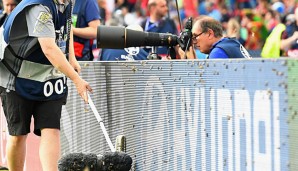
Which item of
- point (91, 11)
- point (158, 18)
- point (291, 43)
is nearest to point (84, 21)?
point (91, 11)

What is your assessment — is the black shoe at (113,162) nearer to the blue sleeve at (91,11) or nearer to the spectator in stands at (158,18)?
the blue sleeve at (91,11)

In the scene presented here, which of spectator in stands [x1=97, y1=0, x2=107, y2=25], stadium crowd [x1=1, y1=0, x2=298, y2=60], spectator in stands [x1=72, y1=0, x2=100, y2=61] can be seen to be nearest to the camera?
spectator in stands [x1=72, y1=0, x2=100, y2=61]

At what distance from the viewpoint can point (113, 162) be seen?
19.5 feet

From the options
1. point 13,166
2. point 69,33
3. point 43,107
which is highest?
point 69,33

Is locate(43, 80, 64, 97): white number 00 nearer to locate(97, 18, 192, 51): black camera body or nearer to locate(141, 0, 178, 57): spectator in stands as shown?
locate(97, 18, 192, 51): black camera body

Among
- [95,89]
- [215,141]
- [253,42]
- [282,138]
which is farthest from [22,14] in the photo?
[253,42]

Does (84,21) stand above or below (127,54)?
above

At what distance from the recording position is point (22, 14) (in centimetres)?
632

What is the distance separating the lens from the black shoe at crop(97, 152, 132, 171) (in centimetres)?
594

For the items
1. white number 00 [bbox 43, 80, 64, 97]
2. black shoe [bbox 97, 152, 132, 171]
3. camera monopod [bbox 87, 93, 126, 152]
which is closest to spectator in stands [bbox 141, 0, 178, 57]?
camera monopod [bbox 87, 93, 126, 152]

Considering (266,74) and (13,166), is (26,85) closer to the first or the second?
(13,166)

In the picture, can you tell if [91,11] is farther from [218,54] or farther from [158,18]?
[218,54]

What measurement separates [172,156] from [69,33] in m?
1.22

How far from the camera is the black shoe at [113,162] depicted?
5941mm
